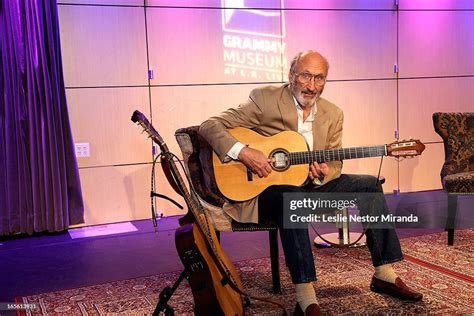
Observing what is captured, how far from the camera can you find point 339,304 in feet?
9.14

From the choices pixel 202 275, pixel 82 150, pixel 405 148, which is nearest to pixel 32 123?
pixel 82 150

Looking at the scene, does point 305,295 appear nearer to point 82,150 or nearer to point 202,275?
A: point 202,275

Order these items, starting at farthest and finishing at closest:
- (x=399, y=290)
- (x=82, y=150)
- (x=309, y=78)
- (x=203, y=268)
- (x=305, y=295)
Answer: (x=82, y=150) < (x=309, y=78) < (x=399, y=290) < (x=305, y=295) < (x=203, y=268)

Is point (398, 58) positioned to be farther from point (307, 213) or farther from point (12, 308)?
point (12, 308)

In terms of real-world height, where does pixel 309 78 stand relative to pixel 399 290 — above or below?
above

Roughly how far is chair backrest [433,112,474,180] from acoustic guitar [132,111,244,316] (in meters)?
2.28

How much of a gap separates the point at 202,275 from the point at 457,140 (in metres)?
2.62

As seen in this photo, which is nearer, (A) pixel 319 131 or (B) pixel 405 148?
(B) pixel 405 148

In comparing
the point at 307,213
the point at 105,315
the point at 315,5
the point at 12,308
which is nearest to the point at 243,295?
the point at 307,213

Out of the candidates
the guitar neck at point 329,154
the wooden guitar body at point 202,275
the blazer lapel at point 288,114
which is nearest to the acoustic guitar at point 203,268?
the wooden guitar body at point 202,275

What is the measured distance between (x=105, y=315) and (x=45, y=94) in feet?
7.32

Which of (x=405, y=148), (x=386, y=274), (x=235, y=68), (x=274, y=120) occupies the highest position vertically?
(x=235, y=68)

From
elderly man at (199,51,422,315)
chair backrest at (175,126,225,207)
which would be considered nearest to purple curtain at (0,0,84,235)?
chair backrest at (175,126,225,207)

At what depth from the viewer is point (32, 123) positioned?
4.41m
